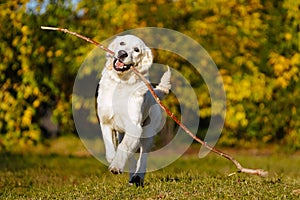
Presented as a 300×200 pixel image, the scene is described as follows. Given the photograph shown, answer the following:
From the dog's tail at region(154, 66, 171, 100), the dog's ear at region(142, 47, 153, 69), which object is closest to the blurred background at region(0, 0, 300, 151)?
the dog's tail at region(154, 66, 171, 100)

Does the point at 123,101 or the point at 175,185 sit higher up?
the point at 123,101

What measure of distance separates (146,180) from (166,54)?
486 centimetres

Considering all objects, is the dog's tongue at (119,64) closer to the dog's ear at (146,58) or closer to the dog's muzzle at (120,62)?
the dog's muzzle at (120,62)

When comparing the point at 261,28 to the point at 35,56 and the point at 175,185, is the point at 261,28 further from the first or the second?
the point at 175,185

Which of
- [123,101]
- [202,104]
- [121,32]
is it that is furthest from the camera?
[202,104]

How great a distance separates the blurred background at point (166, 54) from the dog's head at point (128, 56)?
4971 mm

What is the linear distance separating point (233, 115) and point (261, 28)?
1.57 meters

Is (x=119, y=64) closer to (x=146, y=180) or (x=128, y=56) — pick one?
(x=128, y=56)

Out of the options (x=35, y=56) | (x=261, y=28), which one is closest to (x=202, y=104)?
(x=261, y=28)

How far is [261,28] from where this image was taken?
11555 mm

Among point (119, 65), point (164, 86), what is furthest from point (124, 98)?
point (164, 86)

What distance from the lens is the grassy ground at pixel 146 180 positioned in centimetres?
556

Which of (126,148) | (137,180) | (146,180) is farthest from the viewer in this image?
(146,180)

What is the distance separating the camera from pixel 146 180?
22.1 ft
